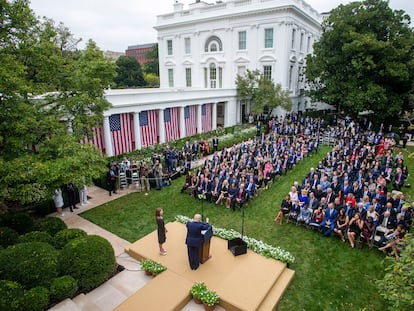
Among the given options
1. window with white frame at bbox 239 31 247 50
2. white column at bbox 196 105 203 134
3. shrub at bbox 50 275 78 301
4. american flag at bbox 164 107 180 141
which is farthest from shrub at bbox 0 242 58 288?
window with white frame at bbox 239 31 247 50

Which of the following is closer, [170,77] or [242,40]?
[242,40]

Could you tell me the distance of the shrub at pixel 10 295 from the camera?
5348 mm

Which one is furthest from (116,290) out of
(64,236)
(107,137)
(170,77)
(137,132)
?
(170,77)

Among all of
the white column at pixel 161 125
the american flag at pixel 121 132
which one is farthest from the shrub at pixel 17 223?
the white column at pixel 161 125

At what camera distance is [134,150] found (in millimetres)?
20047

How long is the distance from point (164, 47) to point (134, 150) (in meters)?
24.8

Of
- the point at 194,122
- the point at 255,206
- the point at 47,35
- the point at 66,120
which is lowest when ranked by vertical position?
the point at 255,206

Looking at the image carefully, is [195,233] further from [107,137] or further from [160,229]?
[107,137]

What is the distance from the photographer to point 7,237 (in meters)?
7.87

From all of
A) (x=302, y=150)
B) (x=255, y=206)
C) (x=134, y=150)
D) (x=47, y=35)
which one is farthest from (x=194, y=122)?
(x=47, y=35)

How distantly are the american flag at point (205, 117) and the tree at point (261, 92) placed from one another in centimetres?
501

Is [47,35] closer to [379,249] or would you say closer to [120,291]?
[120,291]

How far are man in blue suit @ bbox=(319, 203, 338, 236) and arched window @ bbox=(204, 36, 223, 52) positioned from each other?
29.4 m

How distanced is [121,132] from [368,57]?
21523 mm
